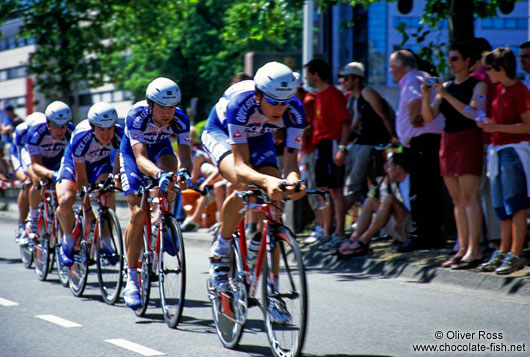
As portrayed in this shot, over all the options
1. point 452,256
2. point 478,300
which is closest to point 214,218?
point 452,256

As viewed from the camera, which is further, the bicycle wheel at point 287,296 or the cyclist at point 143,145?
the cyclist at point 143,145

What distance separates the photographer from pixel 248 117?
5523mm

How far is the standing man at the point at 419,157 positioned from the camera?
938cm

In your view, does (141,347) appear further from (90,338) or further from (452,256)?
(452,256)

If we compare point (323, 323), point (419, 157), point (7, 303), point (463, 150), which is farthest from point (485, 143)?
point (7, 303)

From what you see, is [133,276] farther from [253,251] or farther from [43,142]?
[43,142]

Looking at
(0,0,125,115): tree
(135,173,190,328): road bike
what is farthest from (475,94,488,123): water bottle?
(0,0,125,115): tree

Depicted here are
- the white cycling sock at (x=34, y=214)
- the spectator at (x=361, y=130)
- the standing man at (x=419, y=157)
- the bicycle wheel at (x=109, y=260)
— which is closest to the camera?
the bicycle wheel at (x=109, y=260)

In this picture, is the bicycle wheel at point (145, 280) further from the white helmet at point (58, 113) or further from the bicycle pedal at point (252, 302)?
the white helmet at point (58, 113)

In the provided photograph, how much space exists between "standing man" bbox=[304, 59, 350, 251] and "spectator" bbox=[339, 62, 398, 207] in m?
0.12

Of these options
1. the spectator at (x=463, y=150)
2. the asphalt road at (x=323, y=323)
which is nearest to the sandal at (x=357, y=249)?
the asphalt road at (x=323, y=323)

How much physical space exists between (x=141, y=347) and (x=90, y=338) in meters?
0.57

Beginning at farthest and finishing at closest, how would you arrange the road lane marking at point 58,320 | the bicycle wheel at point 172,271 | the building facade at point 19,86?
the building facade at point 19,86
the road lane marking at point 58,320
the bicycle wheel at point 172,271

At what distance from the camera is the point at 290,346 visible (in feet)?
16.2
